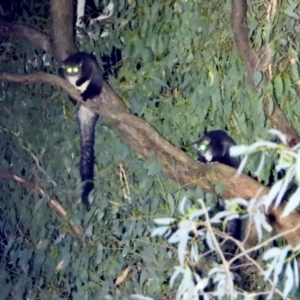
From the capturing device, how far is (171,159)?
252 cm

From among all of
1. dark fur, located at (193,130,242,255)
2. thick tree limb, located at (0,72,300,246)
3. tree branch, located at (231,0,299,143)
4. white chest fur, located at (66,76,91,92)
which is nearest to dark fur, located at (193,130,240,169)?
dark fur, located at (193,130,242,255)

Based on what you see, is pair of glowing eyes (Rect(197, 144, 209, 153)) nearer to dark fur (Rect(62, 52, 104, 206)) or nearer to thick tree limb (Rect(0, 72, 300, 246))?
thick tree limb (Rect(0, 72, 300, 246))

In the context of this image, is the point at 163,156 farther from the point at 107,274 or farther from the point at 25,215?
the point at 25,215

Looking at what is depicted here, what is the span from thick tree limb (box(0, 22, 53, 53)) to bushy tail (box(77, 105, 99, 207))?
335mm

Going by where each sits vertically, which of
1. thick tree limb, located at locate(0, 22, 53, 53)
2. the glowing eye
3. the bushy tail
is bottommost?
the bushy tail

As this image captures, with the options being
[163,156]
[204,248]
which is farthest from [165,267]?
[163,156]

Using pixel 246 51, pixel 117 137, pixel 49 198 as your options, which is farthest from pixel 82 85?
pixel 246 51

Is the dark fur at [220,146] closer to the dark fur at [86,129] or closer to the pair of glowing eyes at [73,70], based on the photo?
the dark fur at [86,129]

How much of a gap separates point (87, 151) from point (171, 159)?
619 millimetres

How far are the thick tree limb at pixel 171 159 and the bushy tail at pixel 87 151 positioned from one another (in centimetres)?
24

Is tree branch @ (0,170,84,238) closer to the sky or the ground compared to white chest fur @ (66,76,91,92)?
closer to the ground

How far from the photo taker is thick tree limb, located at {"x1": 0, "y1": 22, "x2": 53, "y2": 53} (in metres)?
3.04

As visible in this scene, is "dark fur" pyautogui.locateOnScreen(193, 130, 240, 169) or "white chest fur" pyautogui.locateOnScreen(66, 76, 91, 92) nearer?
"dark fur" pyautogui.locateOnScreen(193, 130, 240, 169)

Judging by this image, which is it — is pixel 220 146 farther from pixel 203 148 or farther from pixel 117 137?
pixel 117 137
